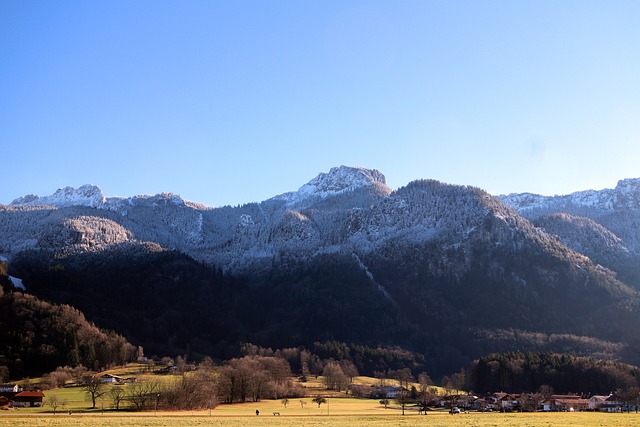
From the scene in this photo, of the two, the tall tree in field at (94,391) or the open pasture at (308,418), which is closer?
the open pasture at (308,418)

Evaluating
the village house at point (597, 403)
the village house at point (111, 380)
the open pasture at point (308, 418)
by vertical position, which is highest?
the village house at point (111, 380)

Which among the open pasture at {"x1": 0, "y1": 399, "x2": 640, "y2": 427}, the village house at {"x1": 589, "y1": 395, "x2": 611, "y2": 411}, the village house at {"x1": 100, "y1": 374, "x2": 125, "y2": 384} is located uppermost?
the village house at {"x1": 100, "y1": 374, "x2": 125, "y2": 384}

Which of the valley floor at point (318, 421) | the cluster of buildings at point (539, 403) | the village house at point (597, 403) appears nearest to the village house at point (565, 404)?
the cluster of buildings at point (539, 403)

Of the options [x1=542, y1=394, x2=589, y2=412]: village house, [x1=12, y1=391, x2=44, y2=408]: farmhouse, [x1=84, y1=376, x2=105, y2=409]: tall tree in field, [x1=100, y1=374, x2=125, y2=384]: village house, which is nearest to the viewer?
[x1=84, y1=376, x2=105, y2=409]: tall tree in field

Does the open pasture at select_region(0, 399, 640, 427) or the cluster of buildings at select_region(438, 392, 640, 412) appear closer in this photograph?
the open pasture at select_region(0, 399, 640, 427)

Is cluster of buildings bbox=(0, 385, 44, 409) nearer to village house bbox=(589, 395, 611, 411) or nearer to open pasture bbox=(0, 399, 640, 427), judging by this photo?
open pasture bbox=(0, 399, 640, 427)

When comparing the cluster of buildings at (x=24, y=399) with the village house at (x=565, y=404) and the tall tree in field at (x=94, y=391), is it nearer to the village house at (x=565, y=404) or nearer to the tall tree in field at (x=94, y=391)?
the tall tree in field at (x=94, y=391)

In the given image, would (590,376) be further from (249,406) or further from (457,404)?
(249,406)

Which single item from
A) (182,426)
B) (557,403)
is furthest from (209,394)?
(557,403)

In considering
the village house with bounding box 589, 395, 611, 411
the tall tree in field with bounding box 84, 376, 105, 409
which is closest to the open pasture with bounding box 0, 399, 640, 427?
the tall tree in field with bounding box 84, 376, 105, 409

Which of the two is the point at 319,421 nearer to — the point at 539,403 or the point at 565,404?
the point at 539,403

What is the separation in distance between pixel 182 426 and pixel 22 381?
129 metres

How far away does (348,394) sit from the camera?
194 meters

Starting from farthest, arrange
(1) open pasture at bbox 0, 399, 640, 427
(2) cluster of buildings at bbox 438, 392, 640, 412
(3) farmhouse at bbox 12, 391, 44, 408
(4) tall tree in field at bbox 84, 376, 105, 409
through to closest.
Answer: (2) cluster of buildings at bbox 438, 392, 640, 412, (3) farmhouse at bbox 12, 391, 44, 408, (4) tall tree in field at bbox 84, 376, 105, 409, (1) open pasture at bbox 0, 399, 640, 427
